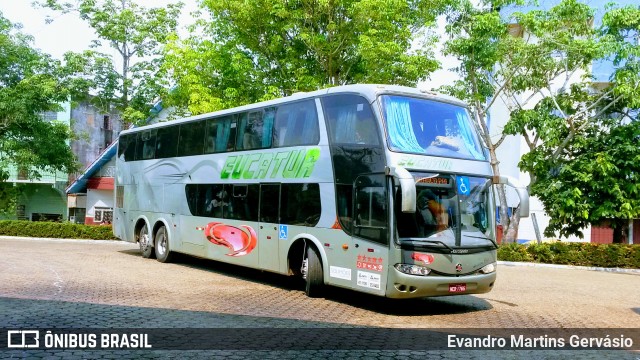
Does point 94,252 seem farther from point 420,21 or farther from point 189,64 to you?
point 420,21

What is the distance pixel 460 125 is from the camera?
11.6 metres

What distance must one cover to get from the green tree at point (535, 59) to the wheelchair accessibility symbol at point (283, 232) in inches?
484

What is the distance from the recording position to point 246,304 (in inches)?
433

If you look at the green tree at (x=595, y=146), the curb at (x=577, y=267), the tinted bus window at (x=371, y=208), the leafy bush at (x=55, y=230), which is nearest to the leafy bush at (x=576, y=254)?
the curb at (x=577, y=267)

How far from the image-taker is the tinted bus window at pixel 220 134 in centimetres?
1486

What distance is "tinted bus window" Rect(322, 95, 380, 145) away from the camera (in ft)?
36.0

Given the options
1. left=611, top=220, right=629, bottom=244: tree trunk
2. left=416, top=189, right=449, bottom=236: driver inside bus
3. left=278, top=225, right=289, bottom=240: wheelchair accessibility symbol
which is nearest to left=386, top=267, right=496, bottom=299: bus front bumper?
left=416, top=189, right=449, bottom=236: driver inside bus

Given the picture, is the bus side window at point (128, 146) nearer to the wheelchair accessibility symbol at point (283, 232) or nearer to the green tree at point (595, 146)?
the wheelchair accessibility symbol at point (283, 232)

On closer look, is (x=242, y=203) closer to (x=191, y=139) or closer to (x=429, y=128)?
(x=191, y=139)

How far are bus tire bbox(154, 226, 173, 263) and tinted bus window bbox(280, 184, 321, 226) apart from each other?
5924 mm

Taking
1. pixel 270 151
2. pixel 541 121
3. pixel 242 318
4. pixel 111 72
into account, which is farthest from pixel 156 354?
pixel 111 72

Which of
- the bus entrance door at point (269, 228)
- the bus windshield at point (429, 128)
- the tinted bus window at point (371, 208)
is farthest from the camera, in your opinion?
the bus entrance door at point (269, 228)

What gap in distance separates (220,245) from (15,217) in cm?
2656

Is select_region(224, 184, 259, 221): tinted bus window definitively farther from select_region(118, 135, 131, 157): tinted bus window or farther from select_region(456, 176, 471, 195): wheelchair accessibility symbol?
select_region(118, 135, 131, 157): tinted bus window
